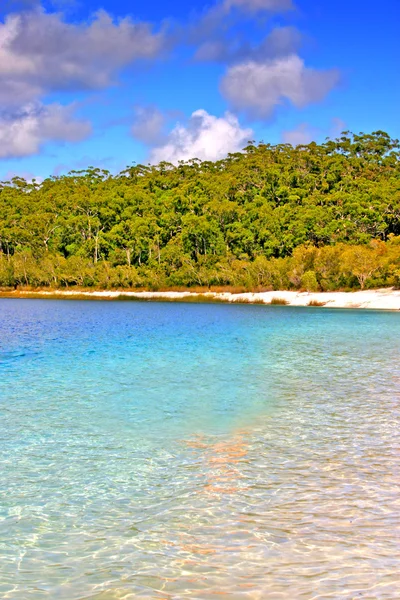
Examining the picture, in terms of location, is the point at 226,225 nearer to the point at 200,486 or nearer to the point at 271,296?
the point at 271,296

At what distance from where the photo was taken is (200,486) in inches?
247

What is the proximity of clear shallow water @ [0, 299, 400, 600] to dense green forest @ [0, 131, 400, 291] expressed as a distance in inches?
2067

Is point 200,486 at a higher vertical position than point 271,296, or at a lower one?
lower

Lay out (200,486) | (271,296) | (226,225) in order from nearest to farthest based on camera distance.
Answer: (200,486)
(271,296)
(226,225)

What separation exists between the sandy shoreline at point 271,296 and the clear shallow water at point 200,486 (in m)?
43.3

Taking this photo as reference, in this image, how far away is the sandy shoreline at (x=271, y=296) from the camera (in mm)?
55969

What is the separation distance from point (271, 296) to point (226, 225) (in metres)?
33.9

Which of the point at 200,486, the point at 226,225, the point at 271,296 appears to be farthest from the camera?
the point at 226,225

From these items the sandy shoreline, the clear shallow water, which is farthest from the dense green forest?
the clear shallow water

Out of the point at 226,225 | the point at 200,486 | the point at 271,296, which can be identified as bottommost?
the point at 200,486

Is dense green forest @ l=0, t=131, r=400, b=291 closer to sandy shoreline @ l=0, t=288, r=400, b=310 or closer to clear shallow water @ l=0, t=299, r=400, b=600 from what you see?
sandy shoreline @ l=0, t=288, r=400, b=310

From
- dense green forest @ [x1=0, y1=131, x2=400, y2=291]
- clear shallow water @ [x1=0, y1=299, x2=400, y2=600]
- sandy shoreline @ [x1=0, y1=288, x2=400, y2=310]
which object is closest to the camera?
clear shallow water @ [x1=0, y1=299, x2=400, y2=600]

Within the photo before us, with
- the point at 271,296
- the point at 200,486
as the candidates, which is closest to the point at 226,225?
the point at 271,296

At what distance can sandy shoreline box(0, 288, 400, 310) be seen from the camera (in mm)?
55969
